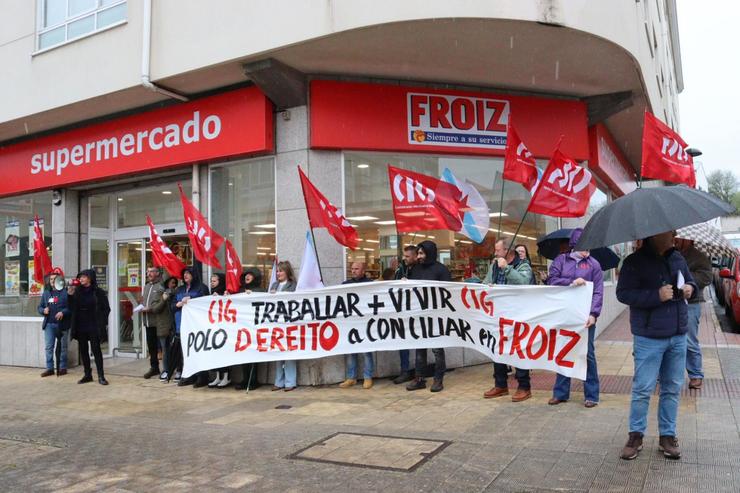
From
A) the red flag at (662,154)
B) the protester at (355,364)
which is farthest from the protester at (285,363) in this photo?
the red flag at (662,154)

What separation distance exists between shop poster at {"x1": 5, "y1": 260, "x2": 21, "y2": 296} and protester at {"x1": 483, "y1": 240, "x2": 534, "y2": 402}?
11207 millimetres

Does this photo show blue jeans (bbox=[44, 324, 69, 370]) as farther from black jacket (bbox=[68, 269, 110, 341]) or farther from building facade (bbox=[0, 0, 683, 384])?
building facade (bbox=[0, 0, 683, 384])

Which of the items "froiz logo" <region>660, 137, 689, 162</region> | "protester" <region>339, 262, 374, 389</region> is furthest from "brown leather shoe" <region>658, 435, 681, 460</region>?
"protester" <region>339, 262, 374, 389</region>

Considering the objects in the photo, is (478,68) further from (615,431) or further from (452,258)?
(615,431)

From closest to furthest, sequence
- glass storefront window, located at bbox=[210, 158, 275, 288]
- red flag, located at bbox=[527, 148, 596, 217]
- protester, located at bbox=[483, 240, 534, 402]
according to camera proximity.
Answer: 1. protester, located at bbox=[483, 240, 534, 402]
2. red flag, located at bbox=[527, 148, 596, 217]
3. glass storefront window, located at bbox=[210, 158, 275, 288]

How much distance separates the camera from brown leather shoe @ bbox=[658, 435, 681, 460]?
14.9ft

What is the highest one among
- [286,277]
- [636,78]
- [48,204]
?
[636,78]

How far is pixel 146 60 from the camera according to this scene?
944 cm

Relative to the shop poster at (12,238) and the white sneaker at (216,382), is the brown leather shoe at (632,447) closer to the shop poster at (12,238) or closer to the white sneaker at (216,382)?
the white sneaker at (216,382)

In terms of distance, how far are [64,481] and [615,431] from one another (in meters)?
4.81

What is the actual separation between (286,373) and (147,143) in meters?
4.95

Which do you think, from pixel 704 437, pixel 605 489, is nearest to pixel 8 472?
pixel 605 489

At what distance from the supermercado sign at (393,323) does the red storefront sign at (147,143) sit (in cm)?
264

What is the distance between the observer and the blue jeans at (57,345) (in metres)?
11.0
